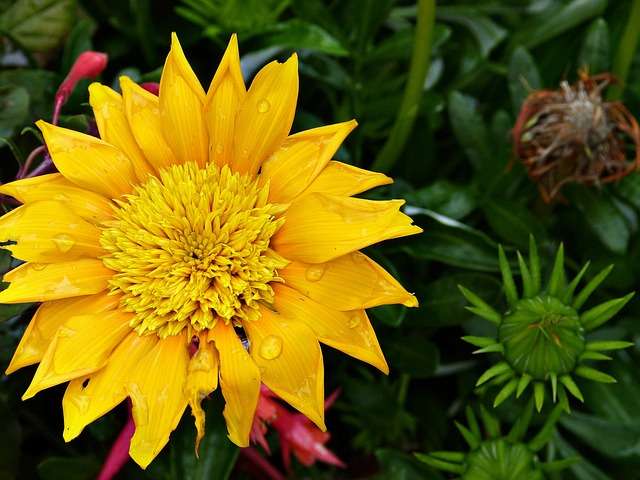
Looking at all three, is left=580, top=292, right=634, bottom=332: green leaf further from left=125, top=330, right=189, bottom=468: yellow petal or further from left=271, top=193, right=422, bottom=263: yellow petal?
left=125, top=330, right=189, bottom=468: yellow petal

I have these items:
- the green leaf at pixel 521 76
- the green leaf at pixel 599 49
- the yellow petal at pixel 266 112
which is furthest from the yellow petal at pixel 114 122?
the green leaf at pixel 599 49

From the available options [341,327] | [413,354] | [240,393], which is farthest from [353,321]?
[413,354]

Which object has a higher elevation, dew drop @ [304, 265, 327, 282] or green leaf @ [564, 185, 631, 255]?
dew drop @ [304, 265, 327, 282]

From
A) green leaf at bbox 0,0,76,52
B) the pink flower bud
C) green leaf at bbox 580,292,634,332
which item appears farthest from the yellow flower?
green leaf at bbox 0,0,76,52

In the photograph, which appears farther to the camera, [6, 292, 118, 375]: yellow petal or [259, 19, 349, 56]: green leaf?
[259, 19, 349, 56]: green leaf

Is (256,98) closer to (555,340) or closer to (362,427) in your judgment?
(555,340)

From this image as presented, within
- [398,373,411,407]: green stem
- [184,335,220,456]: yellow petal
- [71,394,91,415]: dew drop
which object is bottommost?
[398,373,411,407]: green stem

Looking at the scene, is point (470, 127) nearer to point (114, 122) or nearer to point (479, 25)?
point (479, 25)

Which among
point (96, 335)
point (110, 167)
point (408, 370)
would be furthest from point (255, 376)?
point (408, 370)
